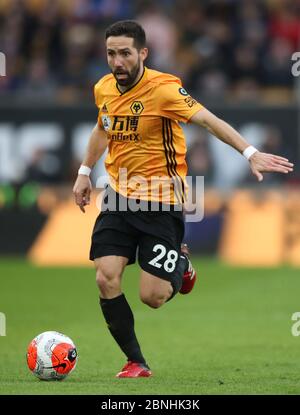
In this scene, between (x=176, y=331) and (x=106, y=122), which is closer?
(x=106, y=122)

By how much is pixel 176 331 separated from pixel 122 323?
10.6ft

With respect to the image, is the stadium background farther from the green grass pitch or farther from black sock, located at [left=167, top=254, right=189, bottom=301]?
black sock, located at [left=167, top=254, right=189, bottom=301]

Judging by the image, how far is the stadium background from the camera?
18.6 metres

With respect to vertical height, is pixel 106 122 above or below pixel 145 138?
above

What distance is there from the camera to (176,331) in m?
11.8

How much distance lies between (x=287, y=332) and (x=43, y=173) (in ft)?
30.0

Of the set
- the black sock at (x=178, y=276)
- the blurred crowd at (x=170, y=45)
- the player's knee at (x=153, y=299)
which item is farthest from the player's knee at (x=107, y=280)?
the blurred crowd at (x=170, y=45)

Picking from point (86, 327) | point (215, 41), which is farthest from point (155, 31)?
point (86, 327)

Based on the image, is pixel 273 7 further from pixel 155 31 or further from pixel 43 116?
pixel 43 116

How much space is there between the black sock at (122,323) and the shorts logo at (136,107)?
1.35 meters

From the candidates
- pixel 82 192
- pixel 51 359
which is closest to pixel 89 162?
pixel 82 192

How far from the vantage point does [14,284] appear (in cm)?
1584

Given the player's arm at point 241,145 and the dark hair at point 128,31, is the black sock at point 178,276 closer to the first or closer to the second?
the player's arm at point 241,145

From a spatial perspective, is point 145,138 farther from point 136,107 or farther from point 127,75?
point 127,75
